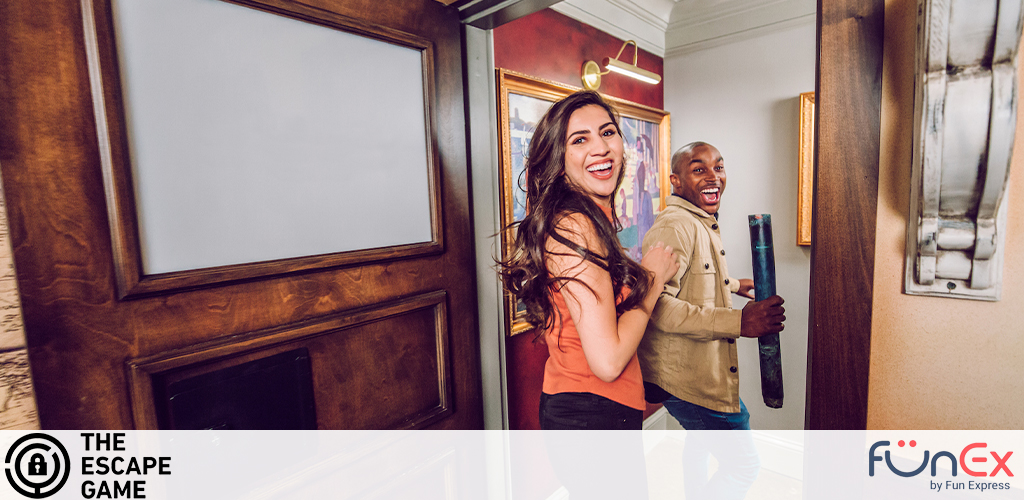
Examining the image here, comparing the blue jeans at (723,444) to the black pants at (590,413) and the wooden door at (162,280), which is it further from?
the wooden door at (162,280)

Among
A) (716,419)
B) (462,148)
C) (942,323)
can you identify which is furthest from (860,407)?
(462,148)

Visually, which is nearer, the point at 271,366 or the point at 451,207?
the point at 271,366

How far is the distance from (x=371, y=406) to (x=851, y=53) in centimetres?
132

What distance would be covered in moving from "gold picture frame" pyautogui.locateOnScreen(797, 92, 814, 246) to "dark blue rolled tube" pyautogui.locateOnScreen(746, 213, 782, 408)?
1.08 meters

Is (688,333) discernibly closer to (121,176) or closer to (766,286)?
(766,286)

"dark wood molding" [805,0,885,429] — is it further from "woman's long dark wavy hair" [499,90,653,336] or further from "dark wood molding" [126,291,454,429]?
"dark wood molding" [126,291,454,429]

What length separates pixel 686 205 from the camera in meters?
1.79

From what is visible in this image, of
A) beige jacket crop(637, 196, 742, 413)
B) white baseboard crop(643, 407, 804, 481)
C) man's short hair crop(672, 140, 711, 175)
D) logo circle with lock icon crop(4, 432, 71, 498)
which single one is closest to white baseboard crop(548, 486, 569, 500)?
white baseboard crop(643, 407, 804, 481)

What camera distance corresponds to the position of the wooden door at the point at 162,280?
0.73 m

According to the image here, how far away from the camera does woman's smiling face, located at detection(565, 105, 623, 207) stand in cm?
123

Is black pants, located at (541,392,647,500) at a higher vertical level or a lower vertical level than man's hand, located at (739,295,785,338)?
lower

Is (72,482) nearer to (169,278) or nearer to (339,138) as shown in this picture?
(169,278)

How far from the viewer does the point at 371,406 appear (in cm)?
121

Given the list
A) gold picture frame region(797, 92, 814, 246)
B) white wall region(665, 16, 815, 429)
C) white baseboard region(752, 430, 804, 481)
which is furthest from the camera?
white baseboard region(752, 430, 804, 481)
